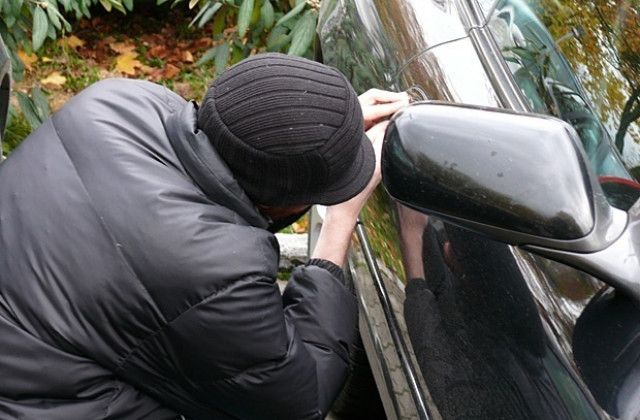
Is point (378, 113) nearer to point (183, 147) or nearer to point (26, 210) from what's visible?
point (183, 147)

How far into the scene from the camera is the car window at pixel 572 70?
5.29ft

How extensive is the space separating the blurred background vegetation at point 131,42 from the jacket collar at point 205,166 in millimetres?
1539

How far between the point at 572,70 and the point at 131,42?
3.48 metres

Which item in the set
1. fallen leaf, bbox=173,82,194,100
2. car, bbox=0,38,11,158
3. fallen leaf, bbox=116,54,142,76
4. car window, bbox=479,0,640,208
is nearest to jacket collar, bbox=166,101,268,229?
car window, bbox=479,0,640,208

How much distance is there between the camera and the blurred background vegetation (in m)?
3.25

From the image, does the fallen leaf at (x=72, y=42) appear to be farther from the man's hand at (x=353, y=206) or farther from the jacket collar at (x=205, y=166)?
the jacket collar at (x=205, y=166)

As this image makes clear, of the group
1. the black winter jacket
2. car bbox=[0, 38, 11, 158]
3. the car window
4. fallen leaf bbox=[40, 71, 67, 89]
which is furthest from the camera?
fallen leaf bbox=[40, 71, 67, 89]

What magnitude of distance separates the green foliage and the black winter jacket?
1.54 metres

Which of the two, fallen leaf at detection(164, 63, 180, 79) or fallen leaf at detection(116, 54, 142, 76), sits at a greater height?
fallen leaf at detection(116, 54, 142, 76)

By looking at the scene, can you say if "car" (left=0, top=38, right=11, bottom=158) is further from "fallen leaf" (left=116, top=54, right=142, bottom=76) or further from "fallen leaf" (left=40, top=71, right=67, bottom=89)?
"fallen leaf" (left=116, top=54, right=142, bottom=76)

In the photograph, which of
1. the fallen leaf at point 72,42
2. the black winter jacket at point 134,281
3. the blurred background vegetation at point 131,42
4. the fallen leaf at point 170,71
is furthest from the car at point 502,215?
the fallen leaf at point 72,42

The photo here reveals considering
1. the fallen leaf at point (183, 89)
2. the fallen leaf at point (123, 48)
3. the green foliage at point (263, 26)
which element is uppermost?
the green foliage at point (263, 26)

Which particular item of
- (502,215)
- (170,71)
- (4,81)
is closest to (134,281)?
(502,215)

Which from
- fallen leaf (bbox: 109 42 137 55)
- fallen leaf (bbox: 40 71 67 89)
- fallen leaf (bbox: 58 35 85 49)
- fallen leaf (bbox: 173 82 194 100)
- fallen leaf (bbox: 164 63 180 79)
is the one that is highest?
fallen leaf (bbox: 58 35 85 49)
